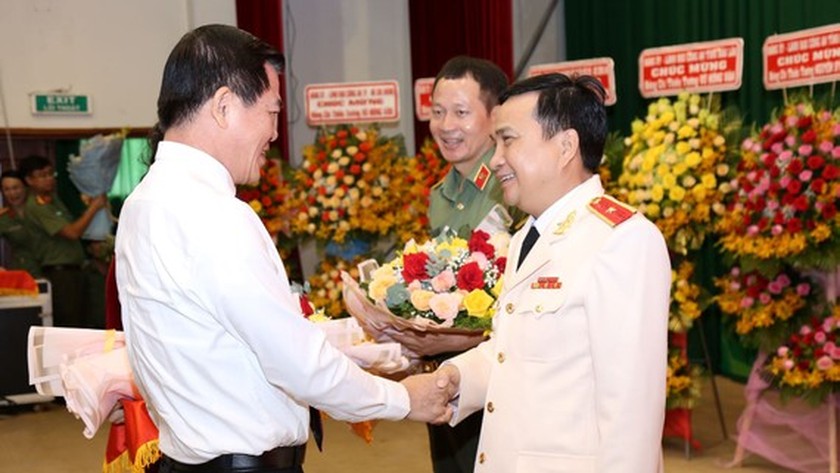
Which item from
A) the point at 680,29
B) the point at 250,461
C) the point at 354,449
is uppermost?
the point at 680,29

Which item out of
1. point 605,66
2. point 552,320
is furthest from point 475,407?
point 605,66

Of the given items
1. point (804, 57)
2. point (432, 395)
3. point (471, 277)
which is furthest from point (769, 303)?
point (432, 395)

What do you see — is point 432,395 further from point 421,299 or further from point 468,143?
point 468,143

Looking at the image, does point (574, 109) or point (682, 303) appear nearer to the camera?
point (574, 109)

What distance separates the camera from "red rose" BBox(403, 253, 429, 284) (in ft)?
8.14

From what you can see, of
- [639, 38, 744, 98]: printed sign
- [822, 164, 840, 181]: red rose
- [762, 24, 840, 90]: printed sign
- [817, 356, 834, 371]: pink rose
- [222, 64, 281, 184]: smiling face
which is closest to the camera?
[222, 64, 281, 184]: smiling face

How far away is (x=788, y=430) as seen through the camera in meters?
4.38

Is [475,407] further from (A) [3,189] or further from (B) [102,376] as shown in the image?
(A) [3,189]

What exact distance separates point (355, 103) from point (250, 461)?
203 inches

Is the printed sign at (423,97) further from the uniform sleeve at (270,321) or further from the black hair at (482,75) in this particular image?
the uniform sleeve at (270,321)

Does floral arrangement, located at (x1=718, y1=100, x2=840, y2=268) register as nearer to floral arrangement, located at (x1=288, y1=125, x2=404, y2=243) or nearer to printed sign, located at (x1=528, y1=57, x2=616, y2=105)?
printed sign, located at (x1=528, y1=57, x2=616, y2=105)

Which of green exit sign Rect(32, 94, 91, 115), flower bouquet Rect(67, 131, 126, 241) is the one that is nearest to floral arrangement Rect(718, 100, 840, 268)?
flower bouquet Rect(67, 131, 126, 241)

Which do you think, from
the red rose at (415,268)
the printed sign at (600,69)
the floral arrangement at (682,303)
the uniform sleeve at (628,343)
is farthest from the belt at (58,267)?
the uniform sleeve at (628,343)

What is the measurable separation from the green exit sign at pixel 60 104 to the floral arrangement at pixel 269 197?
2.50 meters
